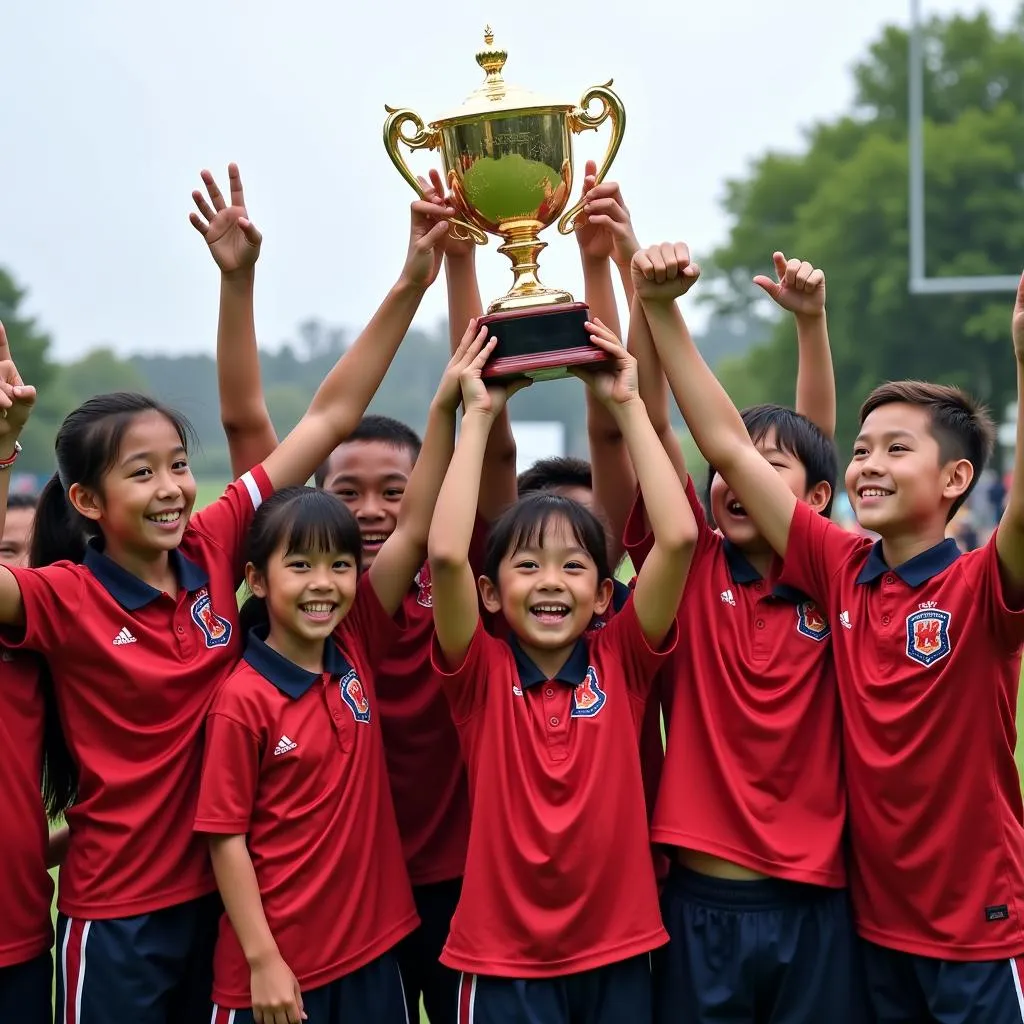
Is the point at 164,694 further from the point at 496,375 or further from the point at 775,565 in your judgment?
the point at 775,565

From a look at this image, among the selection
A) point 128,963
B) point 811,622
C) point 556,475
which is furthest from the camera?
point 556,475

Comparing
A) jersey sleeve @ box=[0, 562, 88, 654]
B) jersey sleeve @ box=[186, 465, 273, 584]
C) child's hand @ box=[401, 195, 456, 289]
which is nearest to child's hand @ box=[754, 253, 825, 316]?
child's hand @ box=[401, 195, 456, 289]

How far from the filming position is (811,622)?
305cm

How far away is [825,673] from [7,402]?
1.65 metres

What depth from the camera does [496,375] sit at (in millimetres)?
3061

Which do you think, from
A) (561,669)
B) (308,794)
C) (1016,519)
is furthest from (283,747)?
(1016,519)

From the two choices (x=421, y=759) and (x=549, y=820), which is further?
(x=421, y=759)

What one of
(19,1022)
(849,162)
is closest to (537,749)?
(19,1022)

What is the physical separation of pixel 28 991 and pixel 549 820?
1062 mm

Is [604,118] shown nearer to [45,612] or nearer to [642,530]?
[642,530]

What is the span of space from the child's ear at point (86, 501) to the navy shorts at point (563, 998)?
1.16 meters

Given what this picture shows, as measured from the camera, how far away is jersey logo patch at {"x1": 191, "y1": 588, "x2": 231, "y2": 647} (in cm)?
303

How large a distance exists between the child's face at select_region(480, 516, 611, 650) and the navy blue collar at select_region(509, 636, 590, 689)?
1.1 inches

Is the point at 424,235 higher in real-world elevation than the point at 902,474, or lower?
higher
